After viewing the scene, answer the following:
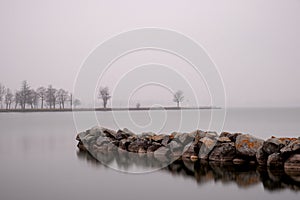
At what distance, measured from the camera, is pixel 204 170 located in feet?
32.0

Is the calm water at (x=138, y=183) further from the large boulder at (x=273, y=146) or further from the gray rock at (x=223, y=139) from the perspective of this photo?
the gray rock at (x=223, y=139)

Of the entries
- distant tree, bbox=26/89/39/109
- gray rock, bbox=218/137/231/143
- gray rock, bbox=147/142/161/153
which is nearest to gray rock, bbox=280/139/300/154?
gray rock, bbox=218/137/231/143

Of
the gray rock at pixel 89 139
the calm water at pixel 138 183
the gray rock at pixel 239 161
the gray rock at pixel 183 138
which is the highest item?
the gray rock at pixel 183 138

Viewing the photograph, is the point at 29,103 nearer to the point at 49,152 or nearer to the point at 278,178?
the point at 49,152

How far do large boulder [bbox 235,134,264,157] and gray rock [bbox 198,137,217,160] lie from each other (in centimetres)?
94

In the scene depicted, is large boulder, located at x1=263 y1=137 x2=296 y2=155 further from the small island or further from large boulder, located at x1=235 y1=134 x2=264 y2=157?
large boulder, located at x1=235 y1=134 x2=264 y2=157

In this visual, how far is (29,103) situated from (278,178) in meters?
76.0

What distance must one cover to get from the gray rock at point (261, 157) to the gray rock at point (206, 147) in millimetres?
1641

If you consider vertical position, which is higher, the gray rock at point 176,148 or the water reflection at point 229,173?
the gray rock at point 176,148

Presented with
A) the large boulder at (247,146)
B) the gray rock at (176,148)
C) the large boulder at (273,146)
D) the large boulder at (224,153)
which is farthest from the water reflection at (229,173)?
the gray rock at (176,148)

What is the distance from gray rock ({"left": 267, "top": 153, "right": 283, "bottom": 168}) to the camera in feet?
31.0

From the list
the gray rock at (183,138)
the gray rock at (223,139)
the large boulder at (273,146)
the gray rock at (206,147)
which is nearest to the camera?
the large boulder at (273,146)

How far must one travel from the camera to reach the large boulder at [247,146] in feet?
34.1

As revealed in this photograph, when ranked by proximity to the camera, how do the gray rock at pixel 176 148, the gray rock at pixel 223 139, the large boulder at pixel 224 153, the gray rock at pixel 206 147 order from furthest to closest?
the gray rock at pixel 176 148, the gray rock at pixel 223 139, the gray rock at pixel 206 147, the large boulder at pixel 224 153
